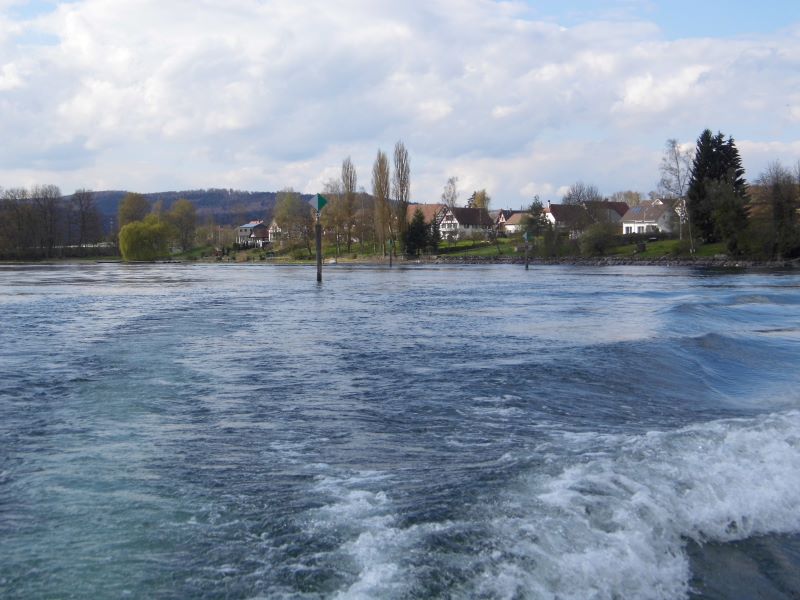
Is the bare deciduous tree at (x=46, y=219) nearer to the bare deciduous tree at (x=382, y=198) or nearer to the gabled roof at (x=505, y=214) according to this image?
the bare deciduous tree at (x=382, y=198)

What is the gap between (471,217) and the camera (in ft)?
486

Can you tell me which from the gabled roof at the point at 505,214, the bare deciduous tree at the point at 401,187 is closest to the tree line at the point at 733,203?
the bare deciduous tree at the point at 401,187

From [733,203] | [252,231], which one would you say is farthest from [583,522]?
[252,231]

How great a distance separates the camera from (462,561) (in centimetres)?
433

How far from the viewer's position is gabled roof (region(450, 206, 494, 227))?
143875 mm

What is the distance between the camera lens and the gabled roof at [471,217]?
143875 mm

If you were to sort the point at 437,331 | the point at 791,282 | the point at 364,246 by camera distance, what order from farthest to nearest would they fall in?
1. the point at 364,246
2. the point at 791,282
3. the point at 437,331

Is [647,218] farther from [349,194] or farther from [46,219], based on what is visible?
[46,219]

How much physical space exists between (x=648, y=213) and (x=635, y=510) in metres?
128

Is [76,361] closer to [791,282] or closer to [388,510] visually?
[388,510]

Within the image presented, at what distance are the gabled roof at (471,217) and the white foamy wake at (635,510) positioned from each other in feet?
445

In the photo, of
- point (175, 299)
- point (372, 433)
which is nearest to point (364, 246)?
point (175, 299)

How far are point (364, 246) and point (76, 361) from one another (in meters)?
98.6

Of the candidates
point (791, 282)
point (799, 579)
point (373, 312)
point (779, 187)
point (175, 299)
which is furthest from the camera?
point (779, 187)
